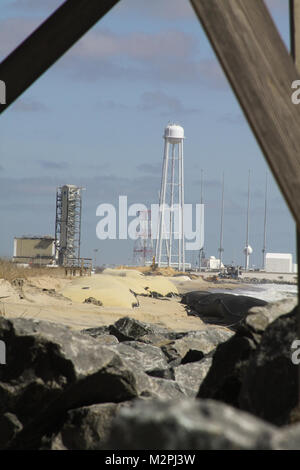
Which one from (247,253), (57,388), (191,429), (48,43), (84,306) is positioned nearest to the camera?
(191,429)

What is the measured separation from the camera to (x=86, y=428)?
3.52 metres

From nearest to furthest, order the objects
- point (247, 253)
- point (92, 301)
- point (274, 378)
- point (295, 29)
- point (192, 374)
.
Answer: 1. point (295, 29)
2. point (274, 378)
3. point (192, 374)
4. point (92, 301)
5. point (247, 253)

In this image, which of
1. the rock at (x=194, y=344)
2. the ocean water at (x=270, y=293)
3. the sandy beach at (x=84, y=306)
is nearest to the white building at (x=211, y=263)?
the ocean water at (x=270, y=293)

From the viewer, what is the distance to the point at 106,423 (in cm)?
354

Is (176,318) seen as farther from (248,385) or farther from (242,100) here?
(242,100)

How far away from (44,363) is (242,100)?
2.20 m

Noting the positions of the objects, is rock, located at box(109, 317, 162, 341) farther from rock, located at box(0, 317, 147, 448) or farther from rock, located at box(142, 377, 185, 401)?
rock, located at box(0, 317, 147, 448)

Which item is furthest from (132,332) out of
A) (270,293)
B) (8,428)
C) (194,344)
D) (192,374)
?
(270,293)

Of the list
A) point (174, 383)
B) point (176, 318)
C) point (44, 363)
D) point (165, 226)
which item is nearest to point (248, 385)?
point (44, 363)

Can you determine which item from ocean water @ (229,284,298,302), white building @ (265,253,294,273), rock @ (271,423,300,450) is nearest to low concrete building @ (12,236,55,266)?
ocean water @ (229,284,298,302)

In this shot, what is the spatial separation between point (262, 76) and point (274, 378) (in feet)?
4.71

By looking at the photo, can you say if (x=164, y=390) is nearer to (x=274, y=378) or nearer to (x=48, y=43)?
(x=274, y=378)

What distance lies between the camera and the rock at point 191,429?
4.28 feet

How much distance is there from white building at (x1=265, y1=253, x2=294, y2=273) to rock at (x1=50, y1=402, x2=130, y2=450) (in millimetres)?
83018
